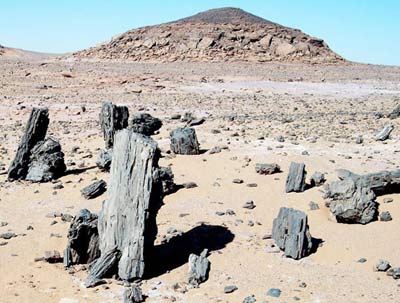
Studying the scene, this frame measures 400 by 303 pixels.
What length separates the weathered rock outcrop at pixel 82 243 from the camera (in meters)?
8.99

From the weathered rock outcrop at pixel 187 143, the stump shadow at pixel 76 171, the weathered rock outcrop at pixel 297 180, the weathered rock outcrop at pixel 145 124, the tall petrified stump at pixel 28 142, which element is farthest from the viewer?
the weathered rock outcrop at pixel 145 124

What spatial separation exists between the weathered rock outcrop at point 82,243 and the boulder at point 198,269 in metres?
1.60

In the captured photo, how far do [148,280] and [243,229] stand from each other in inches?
87.6

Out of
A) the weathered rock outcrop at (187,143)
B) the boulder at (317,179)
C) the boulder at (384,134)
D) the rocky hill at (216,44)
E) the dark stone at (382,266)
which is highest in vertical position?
the rocky hill at (216,44)

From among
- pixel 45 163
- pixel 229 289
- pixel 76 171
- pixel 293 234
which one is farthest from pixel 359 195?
pixel 45 163

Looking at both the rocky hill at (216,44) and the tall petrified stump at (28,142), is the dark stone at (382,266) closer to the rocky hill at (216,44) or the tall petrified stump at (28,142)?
the tall petrified stump at (28,142)

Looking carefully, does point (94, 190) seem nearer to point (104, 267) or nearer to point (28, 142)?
point (28, 142)

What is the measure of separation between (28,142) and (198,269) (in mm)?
7334

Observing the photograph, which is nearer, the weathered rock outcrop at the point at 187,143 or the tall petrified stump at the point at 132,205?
the tall petrified stump at the point at 132,205

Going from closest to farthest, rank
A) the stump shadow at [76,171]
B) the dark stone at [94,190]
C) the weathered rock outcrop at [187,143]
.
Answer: the dark stone at [94,190], the stump shadow at [76,171], the weathered rock outcrop at [187,143]

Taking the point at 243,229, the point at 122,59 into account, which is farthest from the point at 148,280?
the point at 122,59

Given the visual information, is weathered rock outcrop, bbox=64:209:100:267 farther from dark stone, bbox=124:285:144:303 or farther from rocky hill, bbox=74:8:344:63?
rocky hill, bbox=74:8:344:63

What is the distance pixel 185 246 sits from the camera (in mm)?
9430

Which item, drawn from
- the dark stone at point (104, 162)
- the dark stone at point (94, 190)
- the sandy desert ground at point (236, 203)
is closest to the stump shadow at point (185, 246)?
the sandy desert ground at point (236, 203)
